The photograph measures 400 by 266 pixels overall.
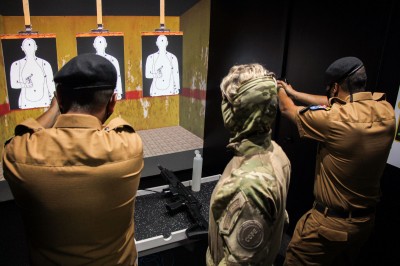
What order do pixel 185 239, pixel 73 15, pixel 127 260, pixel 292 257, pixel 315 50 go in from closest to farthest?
pixel 127 260 → pixel 185 239 → pixel 292 257 → pixel 315 50 → pixel 73 15

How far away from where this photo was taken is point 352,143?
4.70ft

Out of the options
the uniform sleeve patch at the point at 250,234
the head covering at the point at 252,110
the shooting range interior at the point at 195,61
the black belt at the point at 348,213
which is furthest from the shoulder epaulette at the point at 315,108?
the uniform sleeve patch at the point at 250,234

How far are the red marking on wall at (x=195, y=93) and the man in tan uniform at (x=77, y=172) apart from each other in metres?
2.09

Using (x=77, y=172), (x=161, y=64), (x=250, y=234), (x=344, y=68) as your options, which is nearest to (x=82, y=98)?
(x=77, y=172)

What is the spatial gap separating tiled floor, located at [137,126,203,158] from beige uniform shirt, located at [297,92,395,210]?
1719mm

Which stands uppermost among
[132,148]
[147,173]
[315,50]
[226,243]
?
[315,50]

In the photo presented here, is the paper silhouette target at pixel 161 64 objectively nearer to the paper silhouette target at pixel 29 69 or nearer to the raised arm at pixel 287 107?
the paper silhouette target at pixel 29 69

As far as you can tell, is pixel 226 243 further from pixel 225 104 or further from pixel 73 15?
pixel 73 15

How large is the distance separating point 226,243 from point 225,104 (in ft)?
1.39

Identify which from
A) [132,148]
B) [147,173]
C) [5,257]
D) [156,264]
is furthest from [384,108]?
[5,257]

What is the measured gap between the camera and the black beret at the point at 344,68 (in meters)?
1.49

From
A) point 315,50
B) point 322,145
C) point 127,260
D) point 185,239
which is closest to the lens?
point 127,260

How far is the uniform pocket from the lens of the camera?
155 centimetres

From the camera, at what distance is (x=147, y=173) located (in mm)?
3025
